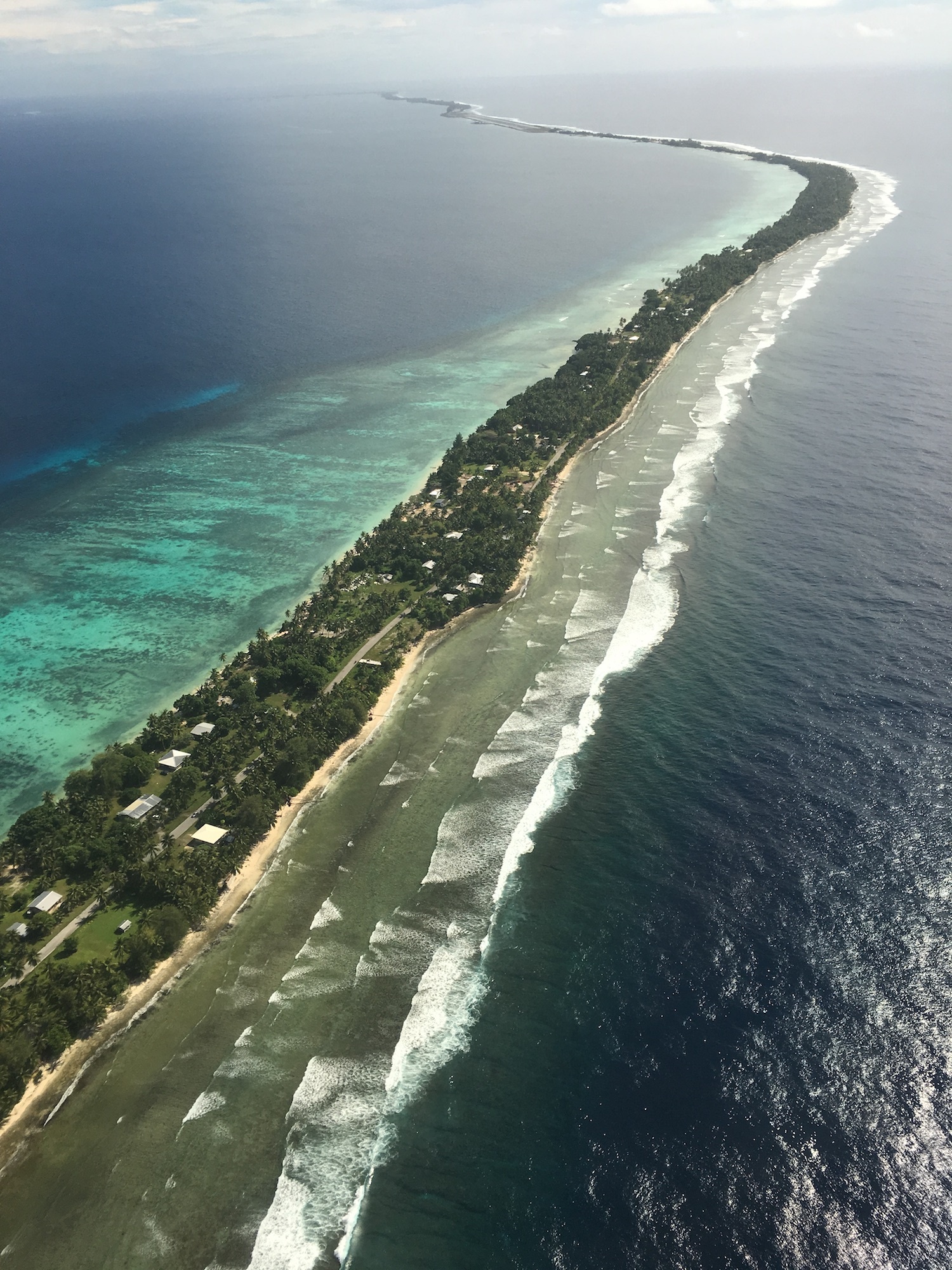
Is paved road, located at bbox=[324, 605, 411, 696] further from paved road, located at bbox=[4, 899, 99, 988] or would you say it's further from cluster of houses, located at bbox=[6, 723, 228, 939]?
paved road, located at bbox=[4, 899, 99, 988]

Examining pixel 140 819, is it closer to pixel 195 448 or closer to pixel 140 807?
pixel 140 807

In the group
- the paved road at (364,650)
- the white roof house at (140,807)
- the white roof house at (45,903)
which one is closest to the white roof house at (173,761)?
the white roof house at (140,807)

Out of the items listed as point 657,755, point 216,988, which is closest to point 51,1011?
point 216,988

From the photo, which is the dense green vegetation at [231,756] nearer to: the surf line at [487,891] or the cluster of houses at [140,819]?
the cluster of houses at [140,819]

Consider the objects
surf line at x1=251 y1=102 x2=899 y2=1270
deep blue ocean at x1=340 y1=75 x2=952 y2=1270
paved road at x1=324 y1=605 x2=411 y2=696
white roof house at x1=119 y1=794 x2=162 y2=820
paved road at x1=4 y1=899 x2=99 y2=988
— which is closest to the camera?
deep blue ocean at x1=340 y1=75 x2=952 y2=1270

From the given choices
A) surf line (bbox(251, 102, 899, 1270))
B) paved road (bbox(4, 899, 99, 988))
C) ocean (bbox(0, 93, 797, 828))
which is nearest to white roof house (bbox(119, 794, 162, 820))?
paved road (bbox(4, 899, 99, 988))

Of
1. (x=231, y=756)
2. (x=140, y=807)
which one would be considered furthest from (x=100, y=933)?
(x=231, y=756)

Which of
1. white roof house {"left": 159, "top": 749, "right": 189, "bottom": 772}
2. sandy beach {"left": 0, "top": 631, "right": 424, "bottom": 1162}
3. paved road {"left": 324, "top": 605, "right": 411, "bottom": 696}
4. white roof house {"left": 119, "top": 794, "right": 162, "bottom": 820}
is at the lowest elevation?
sandy beach {"left": 0, "top": 631, "right": 424, "bottom": 1162}
